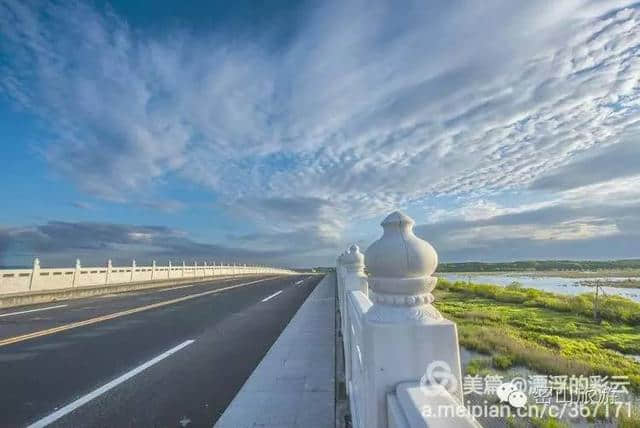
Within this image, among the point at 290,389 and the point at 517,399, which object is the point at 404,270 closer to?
the point at 290,389

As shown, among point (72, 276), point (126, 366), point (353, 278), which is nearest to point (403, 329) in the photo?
point (353, 278)

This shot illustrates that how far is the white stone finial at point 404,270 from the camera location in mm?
1849

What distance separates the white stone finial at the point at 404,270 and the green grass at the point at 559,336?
18.0 feet

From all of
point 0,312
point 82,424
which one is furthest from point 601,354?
point 0,312

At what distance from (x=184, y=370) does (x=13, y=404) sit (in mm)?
2090

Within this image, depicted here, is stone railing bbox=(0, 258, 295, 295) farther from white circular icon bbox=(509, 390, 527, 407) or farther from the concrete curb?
white circular icon bbox=(509, 390, 527, 407)

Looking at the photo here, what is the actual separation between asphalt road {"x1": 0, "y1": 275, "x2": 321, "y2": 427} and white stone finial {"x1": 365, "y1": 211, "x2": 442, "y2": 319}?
312 centimetres

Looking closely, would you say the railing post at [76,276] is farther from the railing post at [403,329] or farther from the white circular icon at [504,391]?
the railing post at [403,329]

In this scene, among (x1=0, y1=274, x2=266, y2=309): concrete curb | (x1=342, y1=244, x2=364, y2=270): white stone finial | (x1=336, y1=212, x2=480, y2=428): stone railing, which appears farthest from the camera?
(x1=0, y1=274, x2=266, y2=309): concrete curb

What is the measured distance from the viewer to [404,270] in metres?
1.84

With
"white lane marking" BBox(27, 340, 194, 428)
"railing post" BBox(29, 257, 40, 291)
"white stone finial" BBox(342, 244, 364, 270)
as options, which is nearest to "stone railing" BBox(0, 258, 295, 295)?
"railing post" BBox(29, 257, 40, 291)

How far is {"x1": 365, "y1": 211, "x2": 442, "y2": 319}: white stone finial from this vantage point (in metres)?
1.85

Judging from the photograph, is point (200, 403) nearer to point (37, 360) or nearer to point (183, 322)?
point (37, 360)

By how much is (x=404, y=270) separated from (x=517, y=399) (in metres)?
4.11
